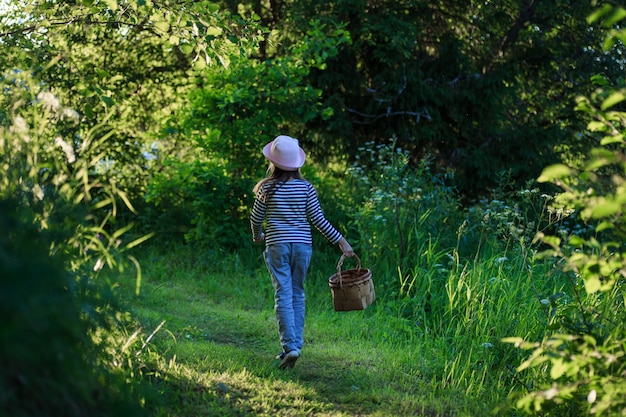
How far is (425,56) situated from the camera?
1214cm

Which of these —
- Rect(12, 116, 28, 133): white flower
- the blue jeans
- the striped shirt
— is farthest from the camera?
Result: the striped shirt

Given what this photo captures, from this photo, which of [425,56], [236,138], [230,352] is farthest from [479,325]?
[425,56]

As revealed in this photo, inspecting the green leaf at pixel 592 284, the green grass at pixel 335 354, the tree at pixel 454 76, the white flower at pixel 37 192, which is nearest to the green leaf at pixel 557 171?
the green leaf at pixel 592 284

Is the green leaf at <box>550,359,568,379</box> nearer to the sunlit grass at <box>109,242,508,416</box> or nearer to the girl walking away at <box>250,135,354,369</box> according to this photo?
the sunlit grass at <box>109,242,508,416</box>

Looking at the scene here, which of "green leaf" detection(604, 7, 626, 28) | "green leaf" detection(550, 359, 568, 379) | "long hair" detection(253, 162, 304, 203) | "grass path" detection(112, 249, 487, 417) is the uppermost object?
"green leaf" detection(604, 7, 626, 28)

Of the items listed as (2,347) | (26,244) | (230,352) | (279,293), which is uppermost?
(26,244)

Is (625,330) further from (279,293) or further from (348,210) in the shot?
(348,210)

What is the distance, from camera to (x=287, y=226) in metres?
5.21

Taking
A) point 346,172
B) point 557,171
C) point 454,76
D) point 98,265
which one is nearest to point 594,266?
point 557,171

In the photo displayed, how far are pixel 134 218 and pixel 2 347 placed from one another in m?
8.60

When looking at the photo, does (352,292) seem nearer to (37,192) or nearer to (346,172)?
(37,192)

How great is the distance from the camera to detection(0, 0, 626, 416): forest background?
119 inches

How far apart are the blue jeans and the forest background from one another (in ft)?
Result: 2.67

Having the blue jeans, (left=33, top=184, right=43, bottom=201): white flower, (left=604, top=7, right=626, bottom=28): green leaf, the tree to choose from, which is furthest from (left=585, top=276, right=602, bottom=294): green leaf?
the tree
